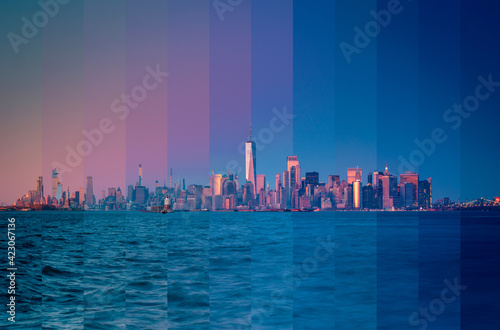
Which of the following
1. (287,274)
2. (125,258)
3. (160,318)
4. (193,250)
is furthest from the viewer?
(193,250)

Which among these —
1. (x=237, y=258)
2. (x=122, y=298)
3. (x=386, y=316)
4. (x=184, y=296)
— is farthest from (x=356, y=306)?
(x=237, y=258)

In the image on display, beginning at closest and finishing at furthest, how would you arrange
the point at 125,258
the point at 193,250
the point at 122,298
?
the point at 122,298 < the point at 125,258 < the point at 193,250

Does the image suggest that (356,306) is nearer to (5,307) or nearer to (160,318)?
(160,318)

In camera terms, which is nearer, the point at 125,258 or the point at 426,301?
the point at 426,301

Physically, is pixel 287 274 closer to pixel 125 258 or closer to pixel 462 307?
pixel 462 307

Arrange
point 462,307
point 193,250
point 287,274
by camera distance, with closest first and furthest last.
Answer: point 462,307
point 287,274
point 193,250

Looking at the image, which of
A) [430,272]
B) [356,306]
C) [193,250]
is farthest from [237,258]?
[356,306]

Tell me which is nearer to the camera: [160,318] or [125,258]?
[160,318]

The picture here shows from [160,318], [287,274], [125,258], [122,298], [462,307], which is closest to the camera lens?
[160,318]

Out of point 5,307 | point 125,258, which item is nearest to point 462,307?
point 5,307
